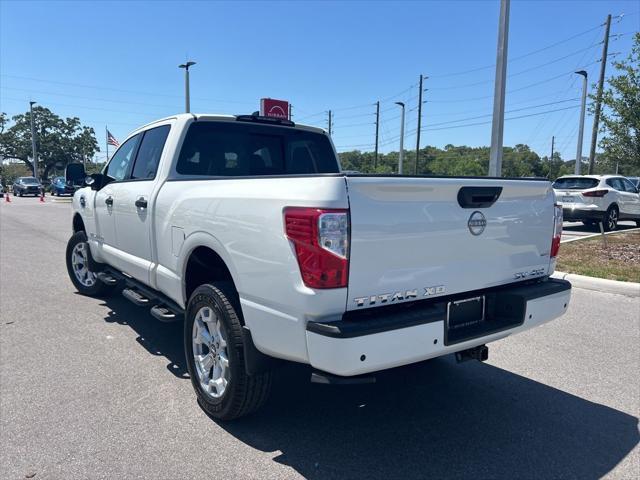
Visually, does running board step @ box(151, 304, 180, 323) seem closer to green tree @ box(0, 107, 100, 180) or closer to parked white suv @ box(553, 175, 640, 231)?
parked white suv @ box(553, 175, 640, 231)

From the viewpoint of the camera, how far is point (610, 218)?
578 inches

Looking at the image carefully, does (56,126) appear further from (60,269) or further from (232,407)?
(232,407)

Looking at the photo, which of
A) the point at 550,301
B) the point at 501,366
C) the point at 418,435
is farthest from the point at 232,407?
the point at 501,366

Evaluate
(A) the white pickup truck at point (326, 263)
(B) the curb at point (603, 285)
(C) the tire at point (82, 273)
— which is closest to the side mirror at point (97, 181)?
(C) the tire at point (82, 273)

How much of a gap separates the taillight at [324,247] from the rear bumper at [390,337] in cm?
22

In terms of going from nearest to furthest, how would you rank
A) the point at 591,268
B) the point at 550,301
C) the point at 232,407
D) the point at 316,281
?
the point at 316,281, the point at 232,407, the point at 550,301, the point at 591,268

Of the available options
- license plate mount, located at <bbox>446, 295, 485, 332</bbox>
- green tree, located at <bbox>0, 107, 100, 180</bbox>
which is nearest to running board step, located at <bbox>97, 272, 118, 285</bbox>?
license plate mount, located at <bbox>446, 295, 485, 332</bbox>

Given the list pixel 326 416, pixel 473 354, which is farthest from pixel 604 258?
pixel 326 416

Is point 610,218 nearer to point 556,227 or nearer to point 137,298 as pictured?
point 556,227

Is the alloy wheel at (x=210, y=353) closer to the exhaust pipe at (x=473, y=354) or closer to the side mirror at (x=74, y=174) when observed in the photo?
the exhaust pipe at (x=473, y=354)

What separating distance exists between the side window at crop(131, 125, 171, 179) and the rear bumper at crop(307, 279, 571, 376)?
8.66 feet

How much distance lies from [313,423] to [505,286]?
1.57 meters

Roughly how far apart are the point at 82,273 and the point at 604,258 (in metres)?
9.06

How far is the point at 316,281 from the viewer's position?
7.70 feet
